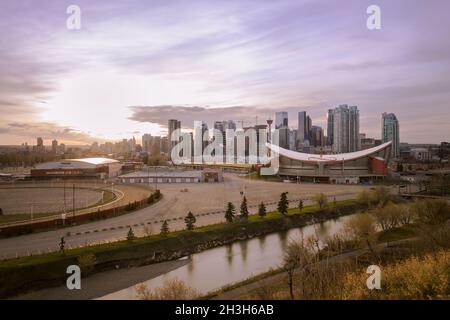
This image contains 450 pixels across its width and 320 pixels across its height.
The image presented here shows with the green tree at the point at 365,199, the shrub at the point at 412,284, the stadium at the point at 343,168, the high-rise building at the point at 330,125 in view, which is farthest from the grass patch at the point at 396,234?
the high-rise building at the point at 330,125

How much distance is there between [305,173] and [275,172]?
1926 mm

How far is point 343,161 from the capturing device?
2194 centimetres

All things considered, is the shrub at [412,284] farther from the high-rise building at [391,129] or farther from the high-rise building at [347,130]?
the high-rise building at [391,129]

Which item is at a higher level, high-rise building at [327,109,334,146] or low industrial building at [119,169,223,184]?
high-rise building at [327,109,334,146]

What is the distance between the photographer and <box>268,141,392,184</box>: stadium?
70.3ft

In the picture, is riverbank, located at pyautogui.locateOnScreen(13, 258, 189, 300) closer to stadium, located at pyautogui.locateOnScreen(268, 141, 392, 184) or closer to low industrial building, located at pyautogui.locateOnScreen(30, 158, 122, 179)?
stadium, located at pyautogui.locateOnScreen(268, 141, 392, 184)

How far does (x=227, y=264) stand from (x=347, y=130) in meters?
38.4

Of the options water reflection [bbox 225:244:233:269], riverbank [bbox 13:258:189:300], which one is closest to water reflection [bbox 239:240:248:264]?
water reflection [bbox 225:244:233:269]

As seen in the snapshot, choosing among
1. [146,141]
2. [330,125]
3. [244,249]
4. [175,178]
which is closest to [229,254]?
[244,249]

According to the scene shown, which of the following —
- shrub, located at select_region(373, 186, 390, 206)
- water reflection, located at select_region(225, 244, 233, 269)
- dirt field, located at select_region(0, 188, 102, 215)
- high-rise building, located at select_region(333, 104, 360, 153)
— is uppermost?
high-rise building, located at select_region(333, 104, 360, 153)

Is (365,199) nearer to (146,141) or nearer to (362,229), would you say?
(362,229)

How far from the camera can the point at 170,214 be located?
440 inches

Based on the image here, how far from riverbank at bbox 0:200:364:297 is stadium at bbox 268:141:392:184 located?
11013 millimetres
